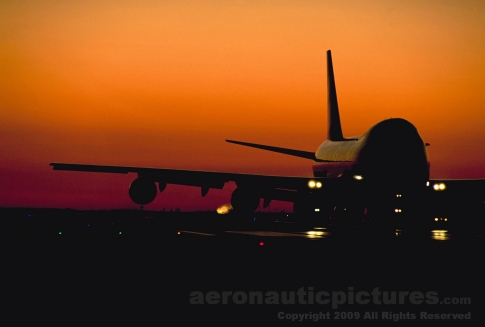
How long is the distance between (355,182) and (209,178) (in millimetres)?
9208

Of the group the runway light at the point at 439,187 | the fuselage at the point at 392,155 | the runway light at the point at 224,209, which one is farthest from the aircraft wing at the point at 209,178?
the runway light at the point at 224,209

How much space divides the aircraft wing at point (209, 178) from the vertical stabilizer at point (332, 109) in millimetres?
15608

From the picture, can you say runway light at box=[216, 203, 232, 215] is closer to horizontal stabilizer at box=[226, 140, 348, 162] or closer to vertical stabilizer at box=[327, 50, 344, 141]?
vertical stabilizer at box=[327, 50, 344, 141]

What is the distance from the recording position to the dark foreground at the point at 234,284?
1083 centimetres

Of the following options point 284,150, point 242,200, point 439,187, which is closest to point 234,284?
point 439,187

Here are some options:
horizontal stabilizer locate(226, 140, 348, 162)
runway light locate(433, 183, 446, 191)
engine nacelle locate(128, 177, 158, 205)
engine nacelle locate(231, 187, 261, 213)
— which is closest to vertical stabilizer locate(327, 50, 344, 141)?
horizontal stabilizer locate(226, 140, 348, 162)

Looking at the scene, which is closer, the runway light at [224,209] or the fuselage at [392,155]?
the fuselage at [392,155]

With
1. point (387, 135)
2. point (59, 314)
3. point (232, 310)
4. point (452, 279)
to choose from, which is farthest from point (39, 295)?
point (387, 135)

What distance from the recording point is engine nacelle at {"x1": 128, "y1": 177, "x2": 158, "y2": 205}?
4341 cm

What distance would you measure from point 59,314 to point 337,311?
421 cm

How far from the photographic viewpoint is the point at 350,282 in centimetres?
1428

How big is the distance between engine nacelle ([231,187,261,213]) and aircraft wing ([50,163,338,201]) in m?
0.39

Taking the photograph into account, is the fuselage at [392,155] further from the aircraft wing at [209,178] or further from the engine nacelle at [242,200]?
the engine nacelle at [242,200]

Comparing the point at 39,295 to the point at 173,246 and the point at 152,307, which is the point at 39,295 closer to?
the point at 152,307
